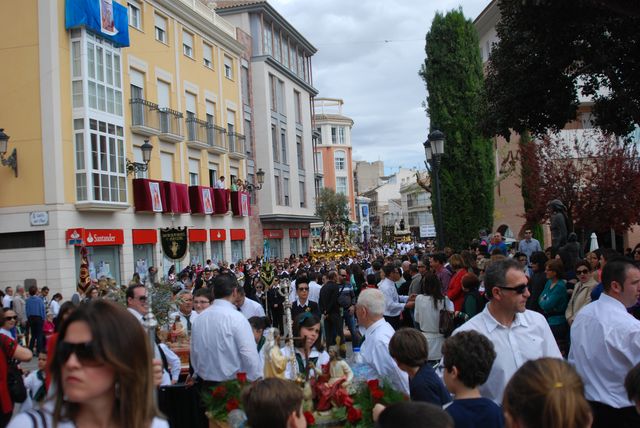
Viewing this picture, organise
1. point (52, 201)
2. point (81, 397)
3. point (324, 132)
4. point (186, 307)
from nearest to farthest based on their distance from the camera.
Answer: point (81, 397)
point (186, 307)
point (52, 201)
point (324, 132)

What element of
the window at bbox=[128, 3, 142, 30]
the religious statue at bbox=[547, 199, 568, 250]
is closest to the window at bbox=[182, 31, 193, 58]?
the window at bbox=[128, 3, 142, 30]

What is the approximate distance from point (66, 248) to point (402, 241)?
112ft

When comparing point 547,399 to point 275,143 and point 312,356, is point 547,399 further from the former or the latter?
point 275,143

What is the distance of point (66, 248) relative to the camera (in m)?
23.3

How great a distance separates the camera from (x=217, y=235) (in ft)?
116

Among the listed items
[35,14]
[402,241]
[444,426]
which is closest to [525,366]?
[444,426]

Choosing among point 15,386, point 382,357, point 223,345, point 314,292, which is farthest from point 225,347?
point 314,292

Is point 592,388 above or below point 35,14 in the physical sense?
below

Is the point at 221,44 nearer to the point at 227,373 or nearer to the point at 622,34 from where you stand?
the point at 622,34

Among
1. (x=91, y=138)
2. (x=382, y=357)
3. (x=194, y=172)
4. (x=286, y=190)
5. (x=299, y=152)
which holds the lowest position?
(x=382, y=357)

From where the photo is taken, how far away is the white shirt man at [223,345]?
6223 mm

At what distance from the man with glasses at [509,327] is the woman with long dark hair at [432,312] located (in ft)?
12.6

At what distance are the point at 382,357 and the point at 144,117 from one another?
2523 cm

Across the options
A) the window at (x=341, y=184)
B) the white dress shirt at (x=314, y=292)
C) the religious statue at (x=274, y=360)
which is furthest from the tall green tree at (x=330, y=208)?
the religious statue at (x=274, y=360)
